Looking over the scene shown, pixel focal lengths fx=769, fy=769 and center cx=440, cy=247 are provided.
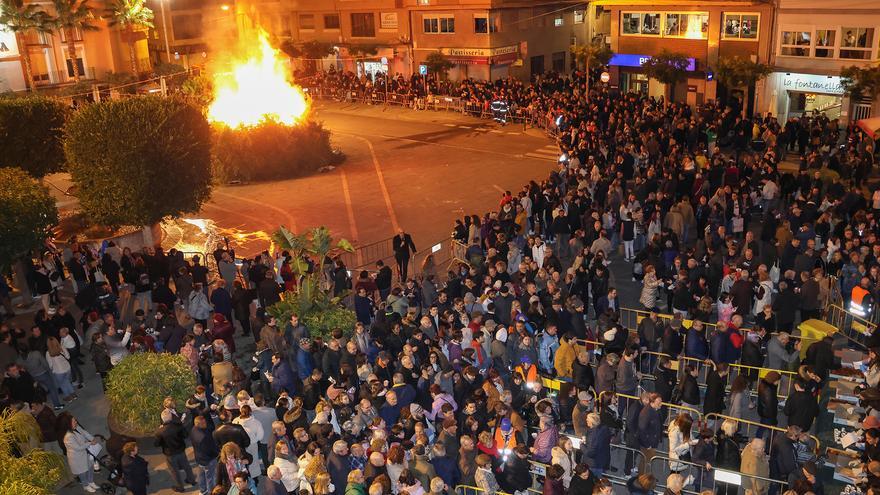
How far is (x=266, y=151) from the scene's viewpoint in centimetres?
3281

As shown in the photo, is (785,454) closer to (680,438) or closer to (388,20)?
(680,438)

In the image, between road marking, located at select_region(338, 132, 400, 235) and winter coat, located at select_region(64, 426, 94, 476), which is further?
road marking, located at select_region(338, 132, 400, 235)

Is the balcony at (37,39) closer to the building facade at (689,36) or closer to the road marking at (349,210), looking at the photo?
the road marking at (349,210)

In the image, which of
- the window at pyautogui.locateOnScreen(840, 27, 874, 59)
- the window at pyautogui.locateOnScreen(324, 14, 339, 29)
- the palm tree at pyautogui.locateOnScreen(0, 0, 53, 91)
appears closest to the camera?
the window at pyautogui.locateOnScreen(840, 27, 874, 59)

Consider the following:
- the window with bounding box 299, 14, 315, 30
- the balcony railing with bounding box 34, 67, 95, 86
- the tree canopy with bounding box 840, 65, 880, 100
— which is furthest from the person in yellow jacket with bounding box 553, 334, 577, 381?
the balcony railing with bounding box 34, 67, 95, 86

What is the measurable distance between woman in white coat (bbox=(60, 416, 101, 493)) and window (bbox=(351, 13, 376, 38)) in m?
47.6

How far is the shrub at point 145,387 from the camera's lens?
1284 cm

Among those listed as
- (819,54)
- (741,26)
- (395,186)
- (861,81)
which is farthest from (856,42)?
(395,186)

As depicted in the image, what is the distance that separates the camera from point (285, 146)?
3309 cm

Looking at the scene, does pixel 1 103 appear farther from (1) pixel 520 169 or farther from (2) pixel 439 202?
(1) pixel 520 169

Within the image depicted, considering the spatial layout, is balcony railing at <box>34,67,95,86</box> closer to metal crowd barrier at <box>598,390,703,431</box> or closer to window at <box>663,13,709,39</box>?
window at <box>663,13,709,39</box>

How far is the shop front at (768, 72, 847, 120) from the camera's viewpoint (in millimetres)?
32812

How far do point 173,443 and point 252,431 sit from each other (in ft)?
4.08

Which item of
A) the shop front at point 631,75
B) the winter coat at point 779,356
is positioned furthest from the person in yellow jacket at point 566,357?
the shop front at point 631,75
